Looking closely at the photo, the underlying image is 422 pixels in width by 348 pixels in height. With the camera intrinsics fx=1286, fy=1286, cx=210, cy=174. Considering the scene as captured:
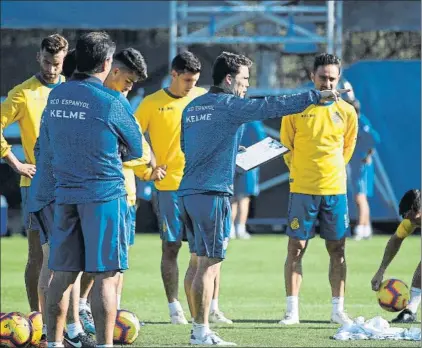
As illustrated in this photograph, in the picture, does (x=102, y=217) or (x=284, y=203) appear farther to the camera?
(x=284, y=203)

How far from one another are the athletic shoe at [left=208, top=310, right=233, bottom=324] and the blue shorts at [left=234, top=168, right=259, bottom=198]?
903 centimetres

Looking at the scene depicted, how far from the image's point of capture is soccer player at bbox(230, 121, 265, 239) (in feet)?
65.4

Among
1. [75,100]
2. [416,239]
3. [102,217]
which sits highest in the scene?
[75,100]

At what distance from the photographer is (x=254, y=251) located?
728 inches

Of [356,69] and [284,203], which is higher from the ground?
[356,69]

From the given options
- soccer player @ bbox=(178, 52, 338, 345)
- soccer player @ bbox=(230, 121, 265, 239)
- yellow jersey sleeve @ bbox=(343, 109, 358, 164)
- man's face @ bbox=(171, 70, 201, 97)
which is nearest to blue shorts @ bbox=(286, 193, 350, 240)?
yellow jersey sleeve @ bbox=(343, 109, 358, 164)

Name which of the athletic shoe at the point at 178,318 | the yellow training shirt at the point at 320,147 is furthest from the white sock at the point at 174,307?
the yellow training shirt at the point at 320,147

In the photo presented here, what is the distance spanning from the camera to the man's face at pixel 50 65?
391 inches

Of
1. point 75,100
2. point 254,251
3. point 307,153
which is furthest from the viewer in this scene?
point 254,251

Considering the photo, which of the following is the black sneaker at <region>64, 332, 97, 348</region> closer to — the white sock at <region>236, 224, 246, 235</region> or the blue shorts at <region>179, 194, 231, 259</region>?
the blue shorts at <region>179, 194, 231, 259</region>

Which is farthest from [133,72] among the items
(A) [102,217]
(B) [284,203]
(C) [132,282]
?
(B) [284,203]

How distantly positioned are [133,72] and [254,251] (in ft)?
31.9

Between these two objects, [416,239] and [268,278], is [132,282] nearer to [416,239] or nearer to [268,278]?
[268,278]

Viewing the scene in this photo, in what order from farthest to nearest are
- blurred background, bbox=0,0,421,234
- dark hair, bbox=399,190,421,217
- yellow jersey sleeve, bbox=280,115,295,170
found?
blurred background, bbox=0,0,421,234
yellow jersey sleeve, bbox=280,115,295,170
dark hair, bbox=399,190,421,217
